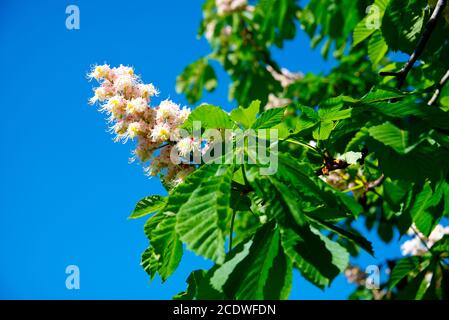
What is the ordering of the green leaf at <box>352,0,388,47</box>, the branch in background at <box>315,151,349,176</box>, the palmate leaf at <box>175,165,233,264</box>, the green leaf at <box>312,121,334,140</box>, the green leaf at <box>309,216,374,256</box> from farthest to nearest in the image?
the green leaf at <box>352,0,388,47</box>, the branch in background at <box>315,151,349,176</box>, the green leaf at <box>312,121,334,140</box>, the green leaf at <box>309,216,374,256</box>, the palmate leaf at <box>175,165,233,264</box>

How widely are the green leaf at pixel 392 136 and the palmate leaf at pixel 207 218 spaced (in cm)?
45

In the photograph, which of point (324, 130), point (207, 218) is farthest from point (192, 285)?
point (324, 130)

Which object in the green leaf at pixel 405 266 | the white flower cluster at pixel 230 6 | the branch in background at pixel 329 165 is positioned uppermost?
the white flower cluster at pixel 230 6

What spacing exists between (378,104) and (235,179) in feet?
1.77

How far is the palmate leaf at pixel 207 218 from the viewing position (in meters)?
1.19

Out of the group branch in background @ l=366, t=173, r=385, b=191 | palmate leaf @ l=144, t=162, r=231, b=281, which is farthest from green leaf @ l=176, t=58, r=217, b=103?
palmate leaf @ l=144, t=162, r=231, b=281

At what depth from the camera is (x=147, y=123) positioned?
1910 millimetres

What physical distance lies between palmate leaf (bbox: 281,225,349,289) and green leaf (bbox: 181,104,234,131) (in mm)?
535

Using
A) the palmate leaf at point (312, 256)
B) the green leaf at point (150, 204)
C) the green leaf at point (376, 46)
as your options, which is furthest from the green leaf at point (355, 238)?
the green leaf at point (376, 46)

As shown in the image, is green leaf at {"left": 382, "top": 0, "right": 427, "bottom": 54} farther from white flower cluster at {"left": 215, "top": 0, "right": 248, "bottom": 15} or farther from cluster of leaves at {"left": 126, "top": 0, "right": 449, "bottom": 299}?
white flower cluster at {"left": 215, "top": 0, "right": 248, "bottom": 15}

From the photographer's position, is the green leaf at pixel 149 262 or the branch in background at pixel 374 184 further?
the branch in background at pixel 374 184

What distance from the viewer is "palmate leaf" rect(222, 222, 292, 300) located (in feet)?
4.21

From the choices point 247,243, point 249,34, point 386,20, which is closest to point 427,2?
point 386,20

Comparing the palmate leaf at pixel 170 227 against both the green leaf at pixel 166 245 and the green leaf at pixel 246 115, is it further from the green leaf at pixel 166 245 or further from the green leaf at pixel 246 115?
the green leaf at pixel 246 115
